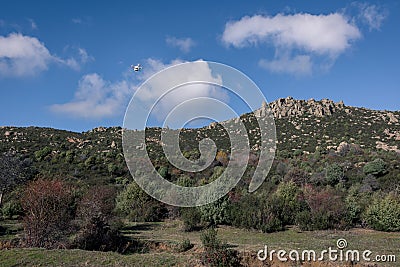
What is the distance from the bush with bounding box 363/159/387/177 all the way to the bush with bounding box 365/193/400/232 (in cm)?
1315

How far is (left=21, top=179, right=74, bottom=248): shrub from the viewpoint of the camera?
46.0ft

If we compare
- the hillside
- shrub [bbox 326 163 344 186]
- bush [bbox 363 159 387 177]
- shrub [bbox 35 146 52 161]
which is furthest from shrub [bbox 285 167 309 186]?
shrub [bbox 35 146 52 161]

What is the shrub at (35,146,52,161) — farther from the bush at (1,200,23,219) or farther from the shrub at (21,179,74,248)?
the shrub at (21,179,74,248)

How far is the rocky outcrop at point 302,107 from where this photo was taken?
61.2 meters

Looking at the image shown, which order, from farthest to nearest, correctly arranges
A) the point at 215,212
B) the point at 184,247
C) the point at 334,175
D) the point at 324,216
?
the point at 334,175
the point at 215,212
the point at 324,216
the point at 184,247

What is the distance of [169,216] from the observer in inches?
1085

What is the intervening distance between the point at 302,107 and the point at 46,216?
5594 centimetres

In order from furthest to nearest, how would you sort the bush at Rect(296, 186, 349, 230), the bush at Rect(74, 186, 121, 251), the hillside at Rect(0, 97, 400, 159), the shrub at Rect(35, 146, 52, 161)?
the hillside at Rect(0, 97, 400, 159) → the shrub at Rect(35, 146, 52, 161) → the bush at Rect(296, 186, 349, 230) → the bush at Rect(74, 186, 121, 251)

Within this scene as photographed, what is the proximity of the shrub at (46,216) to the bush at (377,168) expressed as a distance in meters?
29.6

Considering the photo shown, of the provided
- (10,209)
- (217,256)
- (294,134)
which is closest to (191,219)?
(217,256)

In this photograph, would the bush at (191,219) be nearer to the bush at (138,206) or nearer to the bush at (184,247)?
the bush at (138,206)

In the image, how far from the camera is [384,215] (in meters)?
22.0

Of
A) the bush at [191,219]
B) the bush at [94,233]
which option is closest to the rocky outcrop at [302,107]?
the bush at [191,219]

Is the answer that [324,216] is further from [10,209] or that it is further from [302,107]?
[302,107]
